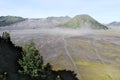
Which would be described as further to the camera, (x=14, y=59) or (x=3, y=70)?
(x=14, y=59)

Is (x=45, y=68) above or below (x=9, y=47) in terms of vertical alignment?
below

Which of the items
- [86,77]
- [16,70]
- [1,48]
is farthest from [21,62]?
[86,77]

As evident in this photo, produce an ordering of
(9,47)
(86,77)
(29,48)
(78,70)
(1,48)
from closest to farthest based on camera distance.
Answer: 1. (29,48)
2. (1,48)
3. (9,47)
4. (86,77)
5. (78,70)

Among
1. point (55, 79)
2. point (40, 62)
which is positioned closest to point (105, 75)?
point (55, 79)

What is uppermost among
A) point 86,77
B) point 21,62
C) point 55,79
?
point 21,62

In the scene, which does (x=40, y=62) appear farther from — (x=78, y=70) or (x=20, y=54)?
(x=78, y=70)

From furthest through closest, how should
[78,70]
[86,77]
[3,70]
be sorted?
[78,70], [86,77], [3,70]

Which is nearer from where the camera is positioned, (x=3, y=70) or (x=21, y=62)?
A: (x=3, y=70)

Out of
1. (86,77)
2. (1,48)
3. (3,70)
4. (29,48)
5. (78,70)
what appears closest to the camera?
(3,70)

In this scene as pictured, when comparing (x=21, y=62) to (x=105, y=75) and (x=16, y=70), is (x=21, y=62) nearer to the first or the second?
(x=16, y=70)
